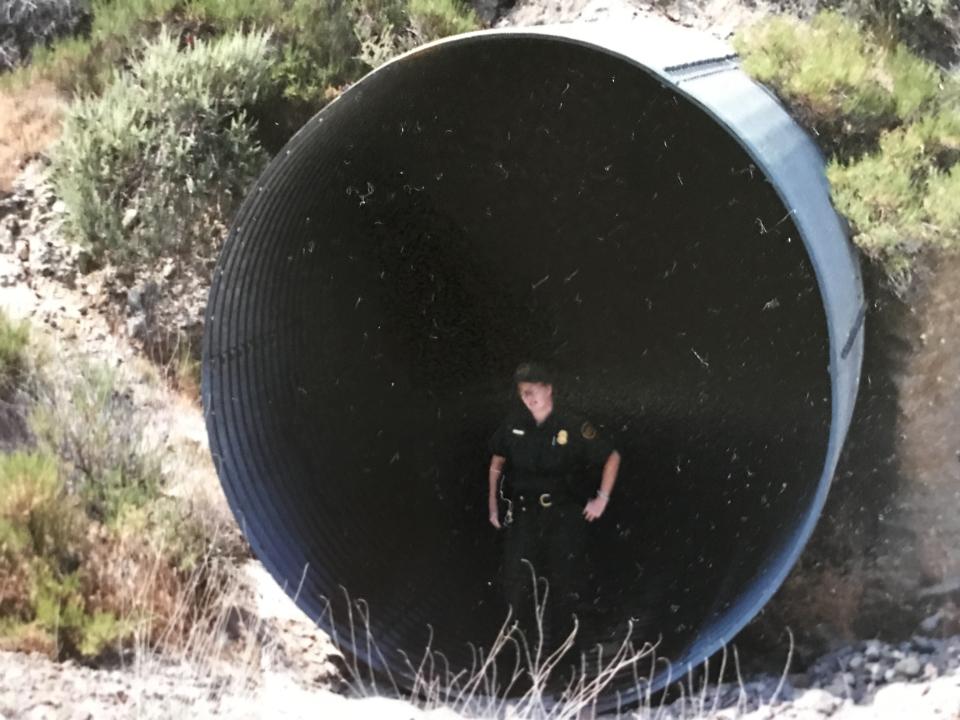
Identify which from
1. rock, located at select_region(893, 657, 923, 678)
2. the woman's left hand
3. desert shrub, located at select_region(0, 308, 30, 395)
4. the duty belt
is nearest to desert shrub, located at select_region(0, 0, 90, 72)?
desert shrub, located at select_region(0, 308, 30, 395)

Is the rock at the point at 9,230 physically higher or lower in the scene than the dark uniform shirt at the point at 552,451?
higher

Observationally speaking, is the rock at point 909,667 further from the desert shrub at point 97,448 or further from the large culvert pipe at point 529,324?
the desert shrub at point 97,448

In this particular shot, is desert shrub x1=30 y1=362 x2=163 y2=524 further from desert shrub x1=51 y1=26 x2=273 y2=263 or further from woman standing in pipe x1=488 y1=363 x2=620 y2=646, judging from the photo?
woman standing in pipe x1=488 y1=363 x2=620 y2=646

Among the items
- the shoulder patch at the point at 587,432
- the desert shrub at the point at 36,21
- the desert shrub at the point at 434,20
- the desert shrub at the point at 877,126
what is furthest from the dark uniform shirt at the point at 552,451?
the desert shrub at the point at 36,21

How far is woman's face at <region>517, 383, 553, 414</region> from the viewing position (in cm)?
615

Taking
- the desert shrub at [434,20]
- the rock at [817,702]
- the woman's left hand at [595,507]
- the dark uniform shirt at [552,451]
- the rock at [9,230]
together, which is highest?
the desert shrub at [434,20]

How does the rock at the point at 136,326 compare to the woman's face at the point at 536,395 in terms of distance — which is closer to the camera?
the woman's face at the point at 536,395

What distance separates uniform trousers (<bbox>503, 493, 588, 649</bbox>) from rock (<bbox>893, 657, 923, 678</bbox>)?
A: 5.64ft

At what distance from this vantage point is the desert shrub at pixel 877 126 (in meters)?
5.94

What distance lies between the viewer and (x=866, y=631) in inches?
248

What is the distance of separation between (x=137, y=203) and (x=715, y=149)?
12.3 ft

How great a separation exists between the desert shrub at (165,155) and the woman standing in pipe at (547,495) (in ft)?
8.88

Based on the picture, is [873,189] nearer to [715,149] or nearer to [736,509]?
[715,149]

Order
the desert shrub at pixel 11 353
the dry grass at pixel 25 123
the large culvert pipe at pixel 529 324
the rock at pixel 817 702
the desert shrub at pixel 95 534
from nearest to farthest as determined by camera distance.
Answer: the desert shrub at pixel 95 534 < the rock at pixel 817 702 < the large culvert pipe at pixel 529 324 < the desert shrub at pixel 11 353 < the dry grass at pixel 25 123
